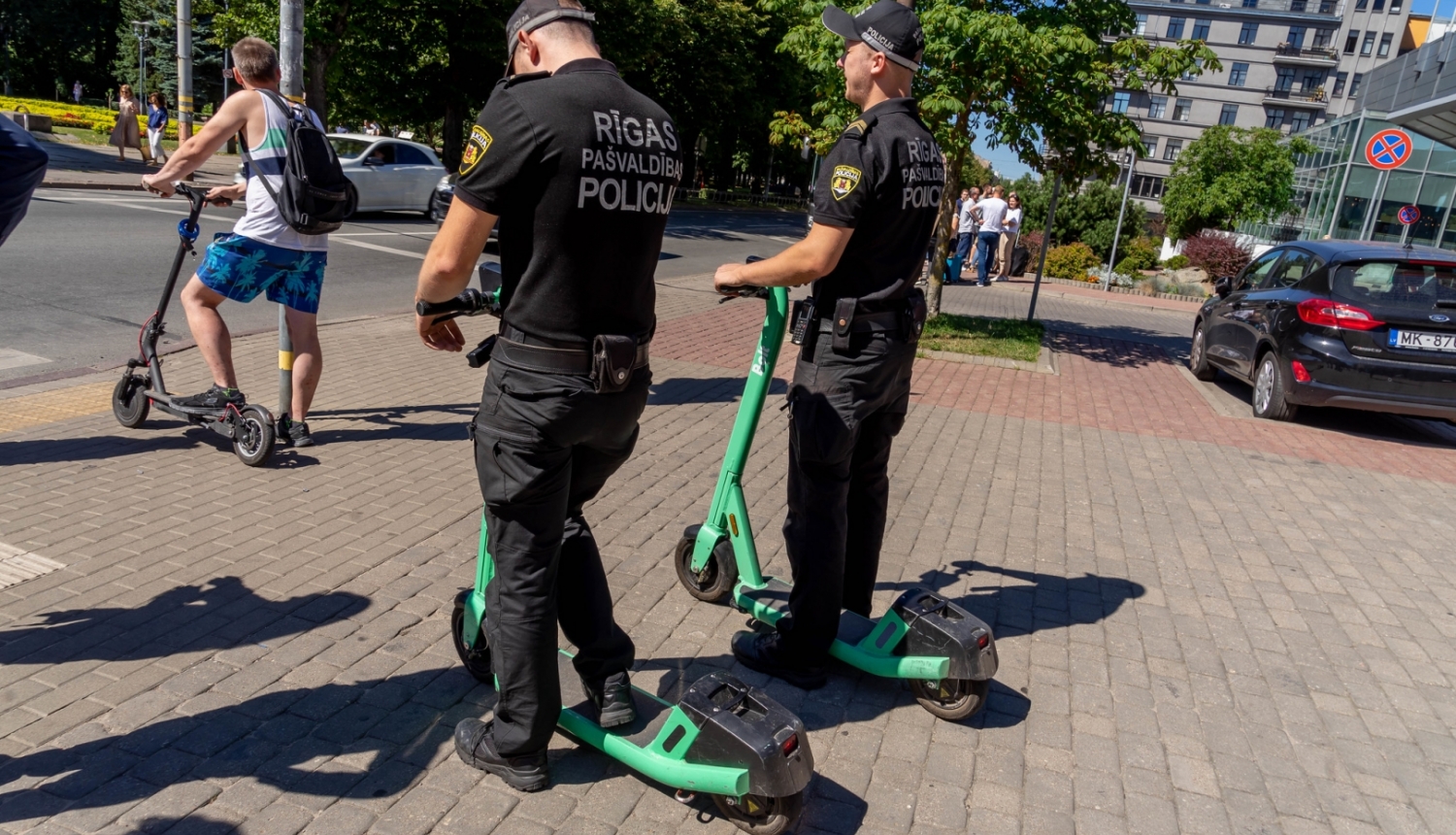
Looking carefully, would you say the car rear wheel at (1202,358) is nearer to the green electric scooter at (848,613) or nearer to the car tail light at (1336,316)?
the car tail light at (1336,316)

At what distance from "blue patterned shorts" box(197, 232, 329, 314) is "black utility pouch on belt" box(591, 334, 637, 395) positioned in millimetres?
3362

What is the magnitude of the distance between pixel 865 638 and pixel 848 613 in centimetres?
20

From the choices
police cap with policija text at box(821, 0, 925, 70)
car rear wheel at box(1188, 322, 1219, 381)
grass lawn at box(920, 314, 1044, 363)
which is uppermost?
police cap with policija text at box(821, 0, 925, 70)

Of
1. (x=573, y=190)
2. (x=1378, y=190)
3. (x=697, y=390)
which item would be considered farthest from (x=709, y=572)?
(x=1378, y=190)

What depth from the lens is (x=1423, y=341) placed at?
8.27 metres

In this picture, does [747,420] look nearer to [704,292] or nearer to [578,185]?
[578,185]

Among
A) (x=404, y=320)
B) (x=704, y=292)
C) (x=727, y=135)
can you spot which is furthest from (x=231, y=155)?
(x=404, y=320)

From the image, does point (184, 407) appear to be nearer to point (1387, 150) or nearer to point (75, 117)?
point (1387, 150)

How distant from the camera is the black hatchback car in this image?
8266 millimetres

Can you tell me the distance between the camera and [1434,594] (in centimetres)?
505

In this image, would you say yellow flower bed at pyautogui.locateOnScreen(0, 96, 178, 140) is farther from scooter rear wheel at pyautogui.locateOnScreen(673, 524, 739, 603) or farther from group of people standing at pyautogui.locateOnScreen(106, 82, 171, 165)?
scooter rear wheel at pyautogui.locateOnScreen(673, 524, 739, 603)

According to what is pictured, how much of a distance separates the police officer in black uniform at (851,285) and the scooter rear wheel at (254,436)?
3032 mm

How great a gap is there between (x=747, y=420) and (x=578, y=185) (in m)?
1.57

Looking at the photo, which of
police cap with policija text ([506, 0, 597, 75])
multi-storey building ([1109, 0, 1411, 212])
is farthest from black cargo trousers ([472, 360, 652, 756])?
multi-storey building ([1109, 0, 1411, 212])
